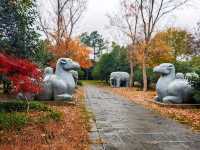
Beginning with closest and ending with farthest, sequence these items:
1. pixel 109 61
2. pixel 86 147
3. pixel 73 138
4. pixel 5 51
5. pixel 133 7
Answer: pixel 86 147 → pixel 73 138 → pixel 5 51 → pixel 133 7 → pixel 109 61

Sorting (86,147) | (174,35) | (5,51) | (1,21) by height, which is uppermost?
(174,35)

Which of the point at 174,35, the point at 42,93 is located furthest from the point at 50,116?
the point at 174,35

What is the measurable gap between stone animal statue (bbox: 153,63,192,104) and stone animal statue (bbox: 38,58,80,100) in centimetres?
378

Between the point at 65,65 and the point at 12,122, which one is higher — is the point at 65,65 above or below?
above

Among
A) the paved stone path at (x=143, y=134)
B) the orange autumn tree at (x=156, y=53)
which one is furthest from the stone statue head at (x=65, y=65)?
the orange autumn tree at (x=156, y=53)

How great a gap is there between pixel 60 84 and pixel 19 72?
5616mm

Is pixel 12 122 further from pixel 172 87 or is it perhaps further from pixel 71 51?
pixel 71 51

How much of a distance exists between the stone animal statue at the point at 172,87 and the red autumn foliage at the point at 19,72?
6.61 metres

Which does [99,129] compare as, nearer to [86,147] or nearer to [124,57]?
[86,147]

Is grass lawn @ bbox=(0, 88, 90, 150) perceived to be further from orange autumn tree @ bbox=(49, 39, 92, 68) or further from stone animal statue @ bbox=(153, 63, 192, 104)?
orange autumn tree @ bbox=(49, 39, 92, 68)

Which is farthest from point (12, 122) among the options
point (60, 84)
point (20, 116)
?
point (60, 84)

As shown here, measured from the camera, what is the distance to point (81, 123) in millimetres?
9086

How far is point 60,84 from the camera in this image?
14.3 meters

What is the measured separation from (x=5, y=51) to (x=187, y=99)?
321 inches
